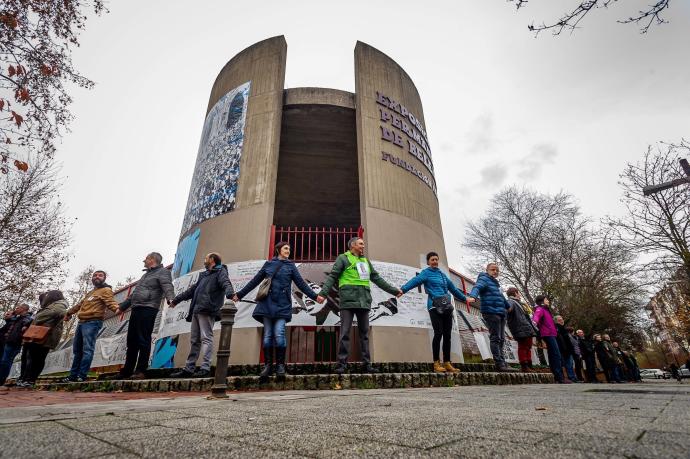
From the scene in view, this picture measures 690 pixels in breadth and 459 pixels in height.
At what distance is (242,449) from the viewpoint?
3.19 ft

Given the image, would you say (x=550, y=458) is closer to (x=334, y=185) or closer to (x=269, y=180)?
(x=269, y=180)

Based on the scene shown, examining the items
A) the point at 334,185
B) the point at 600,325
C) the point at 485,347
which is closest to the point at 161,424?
the point at 485,347

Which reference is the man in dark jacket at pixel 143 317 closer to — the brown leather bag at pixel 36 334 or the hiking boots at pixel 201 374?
the hiking boots at pixel 201 374

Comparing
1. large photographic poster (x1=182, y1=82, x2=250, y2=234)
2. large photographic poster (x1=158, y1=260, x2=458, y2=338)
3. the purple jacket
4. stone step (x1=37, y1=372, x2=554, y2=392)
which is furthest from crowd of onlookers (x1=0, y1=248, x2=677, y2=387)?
large photographic poster (x1=182, y1=82, x2=250, y2=234)

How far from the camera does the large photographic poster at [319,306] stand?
286 inches

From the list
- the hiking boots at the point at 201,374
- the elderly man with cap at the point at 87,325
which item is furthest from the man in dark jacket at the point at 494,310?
the elderly man with cap at the point at 87,325

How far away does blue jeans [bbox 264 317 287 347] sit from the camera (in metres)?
4.49

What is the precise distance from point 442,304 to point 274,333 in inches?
103

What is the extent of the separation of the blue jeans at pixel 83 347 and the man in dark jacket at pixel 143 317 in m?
0.55

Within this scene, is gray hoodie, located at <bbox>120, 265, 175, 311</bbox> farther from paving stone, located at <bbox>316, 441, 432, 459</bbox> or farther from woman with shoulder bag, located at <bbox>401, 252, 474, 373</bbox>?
paving stone, located at <bbox>316, 441, 432, 459</bbox>

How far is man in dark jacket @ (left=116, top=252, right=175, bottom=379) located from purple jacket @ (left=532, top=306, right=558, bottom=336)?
22.3 ft

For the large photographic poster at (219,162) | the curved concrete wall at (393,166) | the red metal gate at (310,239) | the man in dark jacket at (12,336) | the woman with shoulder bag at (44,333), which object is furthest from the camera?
the large photographic poster at (219,162)


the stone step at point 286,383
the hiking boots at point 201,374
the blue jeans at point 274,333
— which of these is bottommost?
the stone step at point 286,383

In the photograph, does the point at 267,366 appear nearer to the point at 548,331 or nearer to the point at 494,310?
the point at 494,310
